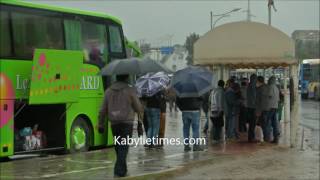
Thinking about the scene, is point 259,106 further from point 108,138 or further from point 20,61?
point 20,61

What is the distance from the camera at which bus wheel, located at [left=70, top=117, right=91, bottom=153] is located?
14484 mm

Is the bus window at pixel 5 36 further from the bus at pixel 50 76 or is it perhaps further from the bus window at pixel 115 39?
the bus window at pixel 115 39

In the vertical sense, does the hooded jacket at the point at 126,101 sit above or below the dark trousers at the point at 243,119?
above

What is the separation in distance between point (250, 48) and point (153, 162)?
516 cm

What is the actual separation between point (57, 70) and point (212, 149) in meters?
4.33

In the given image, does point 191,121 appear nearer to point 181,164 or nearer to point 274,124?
point 181,164

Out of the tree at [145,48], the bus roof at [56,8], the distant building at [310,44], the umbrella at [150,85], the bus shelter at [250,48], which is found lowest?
the umbrella at [150,85]

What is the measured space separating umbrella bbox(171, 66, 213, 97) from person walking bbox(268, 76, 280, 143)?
2221 mm

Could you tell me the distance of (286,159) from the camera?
532 inches

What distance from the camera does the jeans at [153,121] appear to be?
580 inches

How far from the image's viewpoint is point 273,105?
53.3ft

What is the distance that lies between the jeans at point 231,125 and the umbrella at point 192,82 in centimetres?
242

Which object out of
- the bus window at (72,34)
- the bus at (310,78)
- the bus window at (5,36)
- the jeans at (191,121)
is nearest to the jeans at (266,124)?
the jeans at (191,121)

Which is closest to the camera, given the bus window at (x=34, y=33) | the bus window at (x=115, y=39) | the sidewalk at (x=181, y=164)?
the sidewalk at (x=181, y=164)
